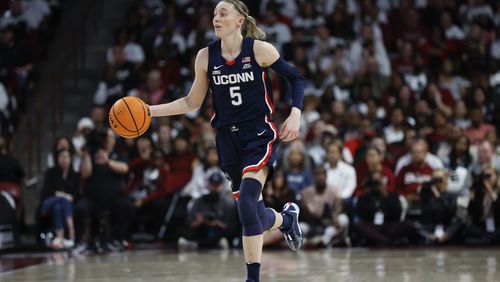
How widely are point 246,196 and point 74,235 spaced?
6533mm

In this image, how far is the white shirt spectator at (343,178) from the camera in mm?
13479

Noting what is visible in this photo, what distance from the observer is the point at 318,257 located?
1093 centimetres

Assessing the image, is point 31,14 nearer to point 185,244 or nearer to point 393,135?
point 185,244

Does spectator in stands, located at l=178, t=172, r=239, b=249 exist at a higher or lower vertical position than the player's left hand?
lower

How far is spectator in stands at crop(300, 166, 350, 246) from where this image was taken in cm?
1303

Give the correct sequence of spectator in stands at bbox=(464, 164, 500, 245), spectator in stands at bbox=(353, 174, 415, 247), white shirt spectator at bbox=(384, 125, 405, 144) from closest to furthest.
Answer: spectator in stands at bbox=(464, 164, 500, 245) < spectator in stands at bbox=(353, 174, 415, 247) < white shirt spectator at bbox=(384, 125, 405, 144)

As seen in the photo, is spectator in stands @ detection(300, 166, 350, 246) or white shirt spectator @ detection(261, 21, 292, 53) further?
white shirt spectator @ detection(261, 21, 292, 53)

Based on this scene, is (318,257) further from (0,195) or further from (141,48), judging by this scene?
(141,48)

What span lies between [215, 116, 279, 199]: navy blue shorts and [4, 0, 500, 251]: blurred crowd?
18.2ft

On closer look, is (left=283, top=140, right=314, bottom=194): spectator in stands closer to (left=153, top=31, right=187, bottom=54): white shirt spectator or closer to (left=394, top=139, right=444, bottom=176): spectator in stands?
(left=394, top=139, right=444, bottom=176): spectator in stands

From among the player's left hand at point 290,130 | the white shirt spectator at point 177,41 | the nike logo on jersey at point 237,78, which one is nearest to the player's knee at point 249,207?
the player's left hand at point 290,130

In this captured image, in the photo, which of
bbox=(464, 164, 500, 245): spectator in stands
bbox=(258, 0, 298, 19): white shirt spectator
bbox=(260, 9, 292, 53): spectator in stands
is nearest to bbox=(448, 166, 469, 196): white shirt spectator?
bbox=(464, 164, 500, 245): spectator in stands

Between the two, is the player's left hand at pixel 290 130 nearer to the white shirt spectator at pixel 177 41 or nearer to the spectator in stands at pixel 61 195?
the spectator in stands at pixel 61 195

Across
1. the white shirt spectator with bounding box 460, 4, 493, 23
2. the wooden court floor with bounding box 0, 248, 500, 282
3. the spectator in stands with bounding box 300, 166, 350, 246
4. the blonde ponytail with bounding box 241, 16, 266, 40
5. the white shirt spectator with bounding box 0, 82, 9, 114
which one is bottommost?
the wooden court floor with bounding box 0, 248, 500, 282
